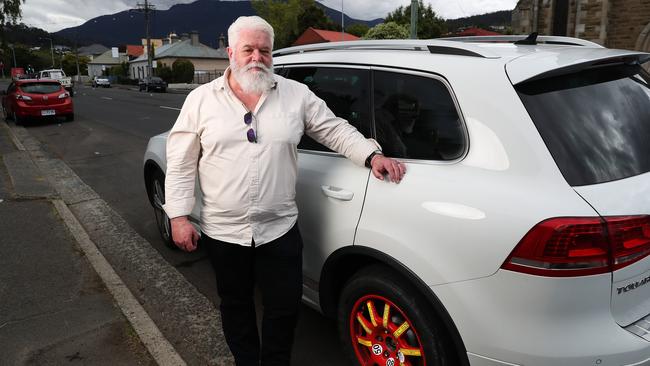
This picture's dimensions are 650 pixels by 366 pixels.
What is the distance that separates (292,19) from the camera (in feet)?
220

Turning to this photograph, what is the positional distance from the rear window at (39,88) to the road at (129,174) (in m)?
1.06

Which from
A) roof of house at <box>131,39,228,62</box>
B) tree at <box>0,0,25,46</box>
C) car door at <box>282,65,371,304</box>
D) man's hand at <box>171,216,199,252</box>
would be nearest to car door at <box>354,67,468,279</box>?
car door at <box>282,65,371,304</box>

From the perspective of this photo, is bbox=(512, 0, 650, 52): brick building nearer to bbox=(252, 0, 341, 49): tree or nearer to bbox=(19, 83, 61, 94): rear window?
bbox=(19, 83, 61, 94): rear window

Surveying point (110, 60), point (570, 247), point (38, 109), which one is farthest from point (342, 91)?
point (110, 60)

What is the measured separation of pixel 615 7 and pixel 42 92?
19457 mm

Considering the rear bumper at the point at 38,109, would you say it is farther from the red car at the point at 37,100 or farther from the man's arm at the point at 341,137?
the man's arm at the point at 341,137

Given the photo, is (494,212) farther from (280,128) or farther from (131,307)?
(131,307)

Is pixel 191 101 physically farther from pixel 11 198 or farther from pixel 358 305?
pixel 11 198

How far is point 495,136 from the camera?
6.49 feet

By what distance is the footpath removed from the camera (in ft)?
9.81

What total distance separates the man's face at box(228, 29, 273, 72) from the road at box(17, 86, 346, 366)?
1740 mm

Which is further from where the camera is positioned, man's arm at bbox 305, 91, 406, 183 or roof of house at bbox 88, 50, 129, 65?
roof of house at bbox 88, 50, 129, 65

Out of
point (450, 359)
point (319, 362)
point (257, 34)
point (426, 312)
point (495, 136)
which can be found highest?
point (257, 34)

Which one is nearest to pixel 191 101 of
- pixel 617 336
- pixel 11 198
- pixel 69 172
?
pixel 617 336
